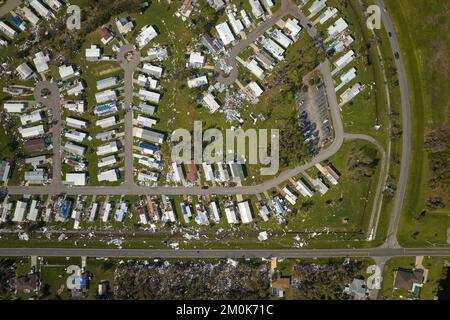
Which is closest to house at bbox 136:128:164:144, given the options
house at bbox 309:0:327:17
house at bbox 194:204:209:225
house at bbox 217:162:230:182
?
house at bbox 217:162:230:182

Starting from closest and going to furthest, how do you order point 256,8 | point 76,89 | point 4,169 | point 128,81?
point 256,8, point 76,89, point 128,81, point 4,169

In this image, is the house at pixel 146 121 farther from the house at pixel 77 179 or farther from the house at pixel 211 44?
the house at pixel 211 44

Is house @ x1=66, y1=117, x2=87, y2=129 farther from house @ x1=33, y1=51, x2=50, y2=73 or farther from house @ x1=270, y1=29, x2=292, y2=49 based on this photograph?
house @ x1=270, y1=29, x2=292, y2=49

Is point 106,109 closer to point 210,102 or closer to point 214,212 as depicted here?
point 210,102

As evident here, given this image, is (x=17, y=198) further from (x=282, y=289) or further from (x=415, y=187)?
(x=415, y=187)

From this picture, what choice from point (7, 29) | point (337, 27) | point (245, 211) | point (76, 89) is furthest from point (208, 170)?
point (7, 29)
